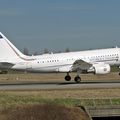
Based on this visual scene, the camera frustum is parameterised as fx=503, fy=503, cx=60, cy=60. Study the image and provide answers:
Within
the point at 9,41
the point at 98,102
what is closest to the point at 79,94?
the point at 98,102

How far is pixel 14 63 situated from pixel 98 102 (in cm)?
3151

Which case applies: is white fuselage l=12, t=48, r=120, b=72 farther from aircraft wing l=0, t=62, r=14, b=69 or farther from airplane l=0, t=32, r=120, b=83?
aircraft wing l=0, t=62, r=14, b=69

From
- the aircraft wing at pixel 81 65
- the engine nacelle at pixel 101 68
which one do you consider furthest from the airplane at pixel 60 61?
the engine nacelle at pixel 101 68

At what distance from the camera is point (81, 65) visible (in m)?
66.0

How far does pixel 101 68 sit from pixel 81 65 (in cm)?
282

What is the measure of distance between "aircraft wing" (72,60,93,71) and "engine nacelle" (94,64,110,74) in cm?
84

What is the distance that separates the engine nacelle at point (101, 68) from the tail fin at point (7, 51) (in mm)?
9966

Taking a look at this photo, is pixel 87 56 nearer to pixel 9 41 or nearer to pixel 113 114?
pixel 9 41

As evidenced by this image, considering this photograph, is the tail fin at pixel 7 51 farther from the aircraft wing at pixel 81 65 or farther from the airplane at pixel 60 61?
the aircraft wing at pixel 81 65

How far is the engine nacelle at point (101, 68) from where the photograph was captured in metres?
64.6

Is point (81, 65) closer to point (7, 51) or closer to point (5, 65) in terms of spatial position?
point (5, 65)

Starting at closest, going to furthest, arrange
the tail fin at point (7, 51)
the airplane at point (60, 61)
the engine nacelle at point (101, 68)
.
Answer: the engine nacelle at point (101, 68) → the airplane at point (60, 61) → the tail fin at point (7, 51)

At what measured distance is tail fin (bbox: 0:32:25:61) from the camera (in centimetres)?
6719

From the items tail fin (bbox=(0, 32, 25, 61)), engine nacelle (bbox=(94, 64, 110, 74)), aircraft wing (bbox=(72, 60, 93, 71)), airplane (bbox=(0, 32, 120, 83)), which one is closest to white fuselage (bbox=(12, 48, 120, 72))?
airplane (bbox=(0, 32, 120, 83))
